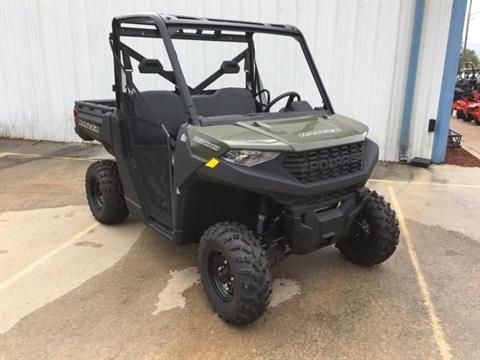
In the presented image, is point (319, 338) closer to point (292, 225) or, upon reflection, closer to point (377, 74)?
point (292, 225)

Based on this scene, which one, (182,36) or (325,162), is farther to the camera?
(182,36)

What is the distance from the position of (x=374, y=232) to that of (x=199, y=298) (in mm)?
1375

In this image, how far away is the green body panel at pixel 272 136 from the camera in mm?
2564

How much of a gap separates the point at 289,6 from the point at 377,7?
1.31 metres

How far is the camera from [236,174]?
253 centimetres

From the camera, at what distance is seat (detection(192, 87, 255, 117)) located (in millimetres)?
3667

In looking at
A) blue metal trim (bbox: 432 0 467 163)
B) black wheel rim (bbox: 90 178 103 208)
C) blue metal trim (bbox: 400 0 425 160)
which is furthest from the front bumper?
blue metal trim (bbox: 432 0 467 163)

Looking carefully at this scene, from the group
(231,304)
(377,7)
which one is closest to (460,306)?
(231,304)

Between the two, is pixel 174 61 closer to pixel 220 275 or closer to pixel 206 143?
pixel 206 143

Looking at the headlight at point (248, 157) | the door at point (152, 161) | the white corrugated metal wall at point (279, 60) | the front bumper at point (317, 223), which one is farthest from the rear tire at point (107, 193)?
the white corrugated metal wall at point (279, 60)

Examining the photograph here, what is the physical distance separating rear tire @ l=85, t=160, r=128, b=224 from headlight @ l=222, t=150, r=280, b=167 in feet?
6.34

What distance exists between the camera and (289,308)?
2.96 meters

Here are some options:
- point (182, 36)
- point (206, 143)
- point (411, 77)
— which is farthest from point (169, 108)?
point (411, 77)

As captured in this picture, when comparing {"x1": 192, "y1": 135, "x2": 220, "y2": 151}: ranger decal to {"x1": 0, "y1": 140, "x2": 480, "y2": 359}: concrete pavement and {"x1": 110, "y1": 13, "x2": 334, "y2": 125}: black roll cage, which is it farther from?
{"x1": 0, "y1": 140, "x2": 480, "y2": 359}: concrete pavement
